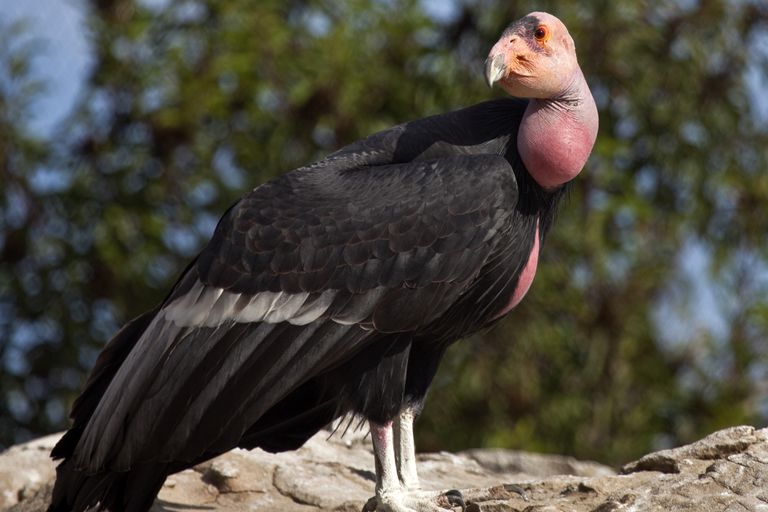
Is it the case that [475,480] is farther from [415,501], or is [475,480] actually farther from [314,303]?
[314,303]

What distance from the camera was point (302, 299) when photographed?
6.17 metres

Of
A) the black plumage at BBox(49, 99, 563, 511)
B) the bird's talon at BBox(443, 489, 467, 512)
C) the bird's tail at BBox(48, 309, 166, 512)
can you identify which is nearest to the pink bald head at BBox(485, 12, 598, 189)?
the black plumage at BBox(49, 99, 563, 511)

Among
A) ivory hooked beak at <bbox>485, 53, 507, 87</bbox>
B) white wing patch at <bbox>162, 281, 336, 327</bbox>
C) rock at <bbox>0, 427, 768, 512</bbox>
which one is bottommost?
rock at <bbox>0, 427, 768, 512</bbox>

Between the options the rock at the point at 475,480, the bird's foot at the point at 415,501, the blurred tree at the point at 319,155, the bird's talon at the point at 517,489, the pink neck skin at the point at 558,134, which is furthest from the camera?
the blurred tree at the point at 319,155

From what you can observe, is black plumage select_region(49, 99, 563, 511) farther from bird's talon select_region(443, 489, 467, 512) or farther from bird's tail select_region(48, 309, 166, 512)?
bird's talon select_region(443, 489, 467, 512)

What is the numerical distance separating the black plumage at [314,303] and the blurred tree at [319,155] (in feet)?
15.2

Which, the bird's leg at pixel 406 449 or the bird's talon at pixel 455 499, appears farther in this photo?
the bird's leg at pixel 406 449

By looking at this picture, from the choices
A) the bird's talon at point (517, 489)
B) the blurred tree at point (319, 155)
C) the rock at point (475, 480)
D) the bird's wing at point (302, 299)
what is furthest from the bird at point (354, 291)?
the blurred tree at point (319, 155)

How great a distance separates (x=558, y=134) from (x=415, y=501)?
5.19ft

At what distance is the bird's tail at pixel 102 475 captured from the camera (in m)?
6.31

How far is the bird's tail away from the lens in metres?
6.31

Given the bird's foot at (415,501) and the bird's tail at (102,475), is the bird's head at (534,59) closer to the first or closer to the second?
the bird's foot at (415,501)

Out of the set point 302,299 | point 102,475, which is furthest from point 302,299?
point 102,475

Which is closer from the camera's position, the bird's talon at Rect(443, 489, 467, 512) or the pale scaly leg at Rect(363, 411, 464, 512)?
the pale scaly leg at Rect(363, 411, 464, 512)
